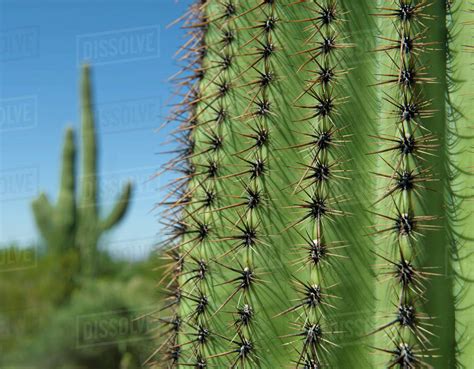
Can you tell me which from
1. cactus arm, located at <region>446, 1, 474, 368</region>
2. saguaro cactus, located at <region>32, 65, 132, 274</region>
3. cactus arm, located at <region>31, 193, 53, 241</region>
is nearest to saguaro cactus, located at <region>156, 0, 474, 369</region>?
cactus arm, located at <region>446, 1, 474, 368</region>

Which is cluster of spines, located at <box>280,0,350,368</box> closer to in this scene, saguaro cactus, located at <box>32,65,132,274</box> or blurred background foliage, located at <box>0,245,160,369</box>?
blurred background foliage, located at <box>0,245,160,369</box>

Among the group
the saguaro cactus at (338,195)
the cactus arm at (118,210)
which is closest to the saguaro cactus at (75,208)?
the cactus arm at (118,210)

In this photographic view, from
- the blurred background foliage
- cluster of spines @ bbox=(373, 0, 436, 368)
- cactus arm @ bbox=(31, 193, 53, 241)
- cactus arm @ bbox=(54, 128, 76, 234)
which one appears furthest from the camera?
cactus arm @ bbox=(31, 193, 53, 241)

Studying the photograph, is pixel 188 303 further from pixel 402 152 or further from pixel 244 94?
pixel 402 152

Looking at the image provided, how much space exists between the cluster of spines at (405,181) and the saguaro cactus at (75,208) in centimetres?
833

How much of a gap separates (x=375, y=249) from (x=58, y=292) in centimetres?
774

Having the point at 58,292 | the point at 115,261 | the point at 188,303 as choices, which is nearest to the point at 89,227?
the point at 115,261

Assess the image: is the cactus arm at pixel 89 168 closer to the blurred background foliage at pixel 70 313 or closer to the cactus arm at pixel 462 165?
the blurred background foliage at pixel 70 313

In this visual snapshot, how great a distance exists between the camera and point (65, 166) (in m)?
9.58

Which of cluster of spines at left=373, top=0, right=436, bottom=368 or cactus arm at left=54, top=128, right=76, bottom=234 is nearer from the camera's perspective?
cluster of spines at left=373, top=0, right=436, bottom=368

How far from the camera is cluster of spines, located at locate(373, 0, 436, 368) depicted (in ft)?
4.85

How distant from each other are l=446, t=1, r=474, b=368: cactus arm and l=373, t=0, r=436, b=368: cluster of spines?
67mm

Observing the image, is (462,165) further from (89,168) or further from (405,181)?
(89,168)

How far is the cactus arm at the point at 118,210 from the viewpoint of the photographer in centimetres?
990
